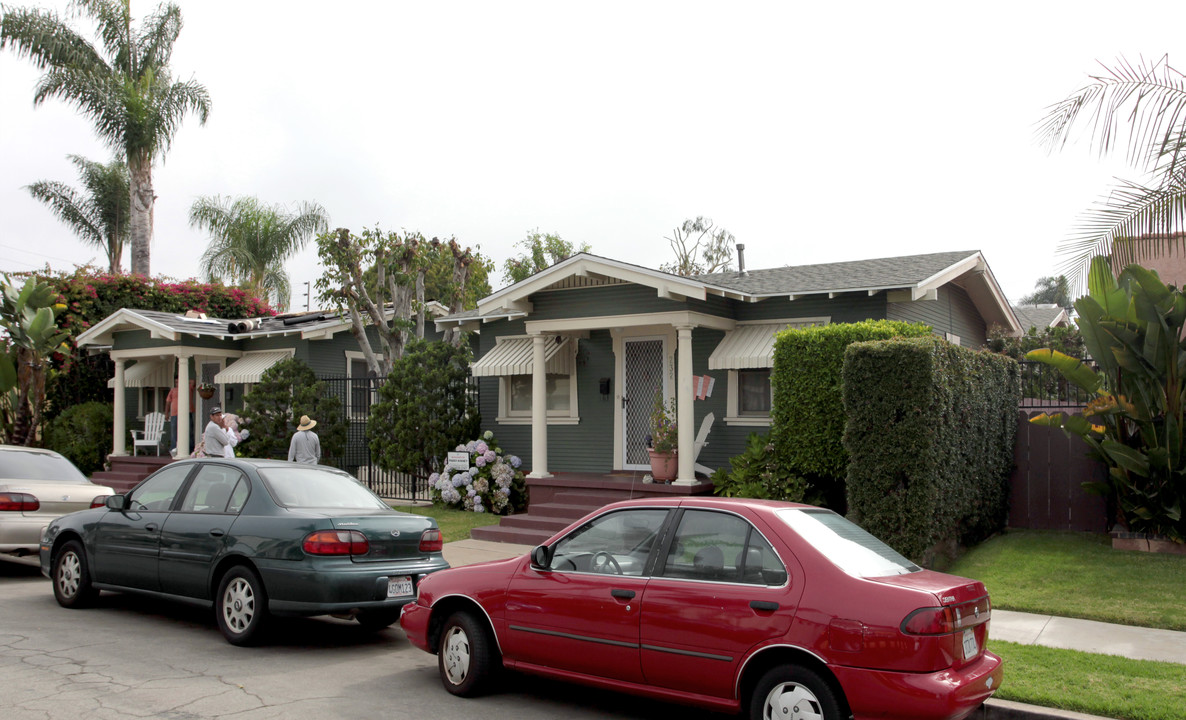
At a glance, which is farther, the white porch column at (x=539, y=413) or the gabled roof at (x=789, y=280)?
the white porch column at (x=539, y=413)

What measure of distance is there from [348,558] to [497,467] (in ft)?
27.7

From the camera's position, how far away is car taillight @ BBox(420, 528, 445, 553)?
7.76 meters

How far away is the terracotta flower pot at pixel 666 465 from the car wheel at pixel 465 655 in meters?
7.51

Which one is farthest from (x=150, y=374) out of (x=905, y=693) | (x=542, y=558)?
(x=905, y=693)

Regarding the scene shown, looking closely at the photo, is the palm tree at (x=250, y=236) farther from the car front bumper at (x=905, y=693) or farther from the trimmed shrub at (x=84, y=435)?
the car front bumper at (x=905, y=693)

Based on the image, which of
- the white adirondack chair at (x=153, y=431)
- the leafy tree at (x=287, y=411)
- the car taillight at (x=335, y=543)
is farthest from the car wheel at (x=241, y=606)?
the white adirondack chair at (x=153, y=431)

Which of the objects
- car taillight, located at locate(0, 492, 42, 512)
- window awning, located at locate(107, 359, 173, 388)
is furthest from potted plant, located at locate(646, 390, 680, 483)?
window awning, located at locate(107, 359, 173, 388)

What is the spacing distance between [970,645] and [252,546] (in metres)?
5.27

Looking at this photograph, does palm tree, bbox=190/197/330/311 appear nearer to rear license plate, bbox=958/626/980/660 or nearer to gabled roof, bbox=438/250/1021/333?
gabled roof, bbox=438/250/1021/333

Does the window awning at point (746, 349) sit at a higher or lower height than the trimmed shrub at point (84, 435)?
higher

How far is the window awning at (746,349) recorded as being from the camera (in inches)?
531

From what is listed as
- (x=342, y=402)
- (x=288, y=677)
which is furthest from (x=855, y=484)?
(x=342, y=402)

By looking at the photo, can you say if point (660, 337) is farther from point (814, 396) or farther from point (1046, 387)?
point (1046, 387)

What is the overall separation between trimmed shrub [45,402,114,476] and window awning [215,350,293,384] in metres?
3.84
